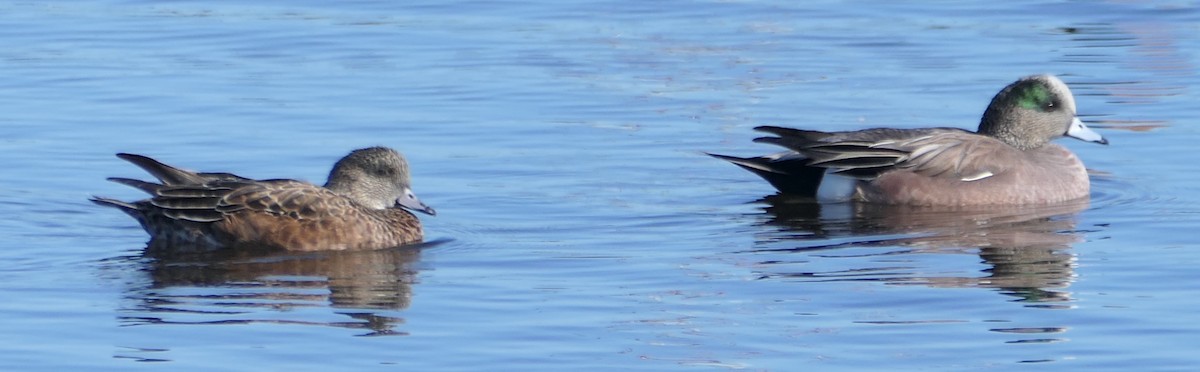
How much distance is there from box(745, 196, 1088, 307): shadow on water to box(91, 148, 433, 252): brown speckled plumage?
4.97ft

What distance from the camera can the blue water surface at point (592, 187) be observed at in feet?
24.1

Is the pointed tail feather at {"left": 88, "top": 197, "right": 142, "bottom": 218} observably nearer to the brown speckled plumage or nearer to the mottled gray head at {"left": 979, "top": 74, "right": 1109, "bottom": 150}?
the brown speckled plumage

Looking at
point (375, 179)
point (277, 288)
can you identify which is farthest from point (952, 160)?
point (277, 288)

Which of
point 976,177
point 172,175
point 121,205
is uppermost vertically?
point 172,175

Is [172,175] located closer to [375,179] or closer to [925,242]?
[375,179]

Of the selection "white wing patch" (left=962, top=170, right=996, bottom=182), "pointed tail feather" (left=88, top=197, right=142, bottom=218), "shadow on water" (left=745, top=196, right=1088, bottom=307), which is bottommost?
"shadow on water" (left=745, top=196, right=1088, bottom=307)

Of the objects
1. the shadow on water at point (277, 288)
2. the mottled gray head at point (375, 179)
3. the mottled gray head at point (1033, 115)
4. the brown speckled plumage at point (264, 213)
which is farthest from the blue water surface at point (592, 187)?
the mottled gray head at point (1033, 115)

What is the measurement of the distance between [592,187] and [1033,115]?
88.3 inches

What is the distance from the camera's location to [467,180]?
11.0m

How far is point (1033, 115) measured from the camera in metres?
11.3

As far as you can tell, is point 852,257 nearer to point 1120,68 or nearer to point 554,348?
point 554,348

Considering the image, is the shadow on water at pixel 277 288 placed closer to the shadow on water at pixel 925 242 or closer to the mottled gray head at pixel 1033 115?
the shadow on water at pixel 925 242

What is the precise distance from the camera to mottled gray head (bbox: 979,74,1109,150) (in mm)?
11250

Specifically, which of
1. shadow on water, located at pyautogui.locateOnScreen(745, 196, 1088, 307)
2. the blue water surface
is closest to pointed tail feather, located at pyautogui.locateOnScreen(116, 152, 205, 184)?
the blue water surface
